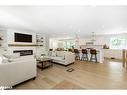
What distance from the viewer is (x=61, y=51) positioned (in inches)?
192

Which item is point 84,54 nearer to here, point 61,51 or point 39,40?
point 61,51

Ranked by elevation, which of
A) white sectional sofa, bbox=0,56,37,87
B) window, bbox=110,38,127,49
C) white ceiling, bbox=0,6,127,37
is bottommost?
white sectional sofa, bbox=0,56,37,87

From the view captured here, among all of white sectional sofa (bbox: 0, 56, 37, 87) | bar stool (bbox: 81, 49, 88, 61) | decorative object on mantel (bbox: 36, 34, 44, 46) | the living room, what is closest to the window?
the living room

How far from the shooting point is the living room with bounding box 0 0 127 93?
2242mm

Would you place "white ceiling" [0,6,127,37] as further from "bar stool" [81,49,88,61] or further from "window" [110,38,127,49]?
"window" [110,38,127,49]

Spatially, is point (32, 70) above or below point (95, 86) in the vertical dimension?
above

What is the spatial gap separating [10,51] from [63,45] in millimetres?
7470

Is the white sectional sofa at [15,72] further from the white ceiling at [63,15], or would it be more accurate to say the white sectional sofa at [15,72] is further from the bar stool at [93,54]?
the bar stool at [93,54]

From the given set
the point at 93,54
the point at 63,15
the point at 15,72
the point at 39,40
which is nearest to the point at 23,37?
the point at 39,40

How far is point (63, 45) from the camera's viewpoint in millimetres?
11984

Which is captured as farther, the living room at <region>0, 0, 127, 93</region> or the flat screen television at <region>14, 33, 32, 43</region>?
the flat screen television at <region>14, 33, 32, 43</region>

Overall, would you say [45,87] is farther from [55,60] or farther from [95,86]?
[55,60]

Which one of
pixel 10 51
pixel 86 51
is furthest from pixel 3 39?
pixel 86 51

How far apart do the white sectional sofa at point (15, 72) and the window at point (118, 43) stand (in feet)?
23.6
